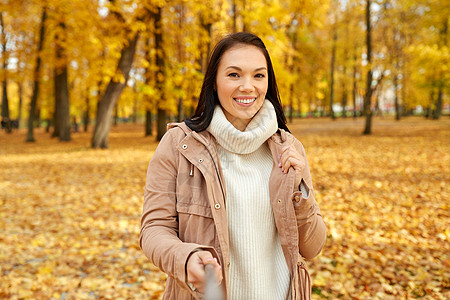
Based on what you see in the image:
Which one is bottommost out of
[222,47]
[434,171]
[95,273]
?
[95,273]

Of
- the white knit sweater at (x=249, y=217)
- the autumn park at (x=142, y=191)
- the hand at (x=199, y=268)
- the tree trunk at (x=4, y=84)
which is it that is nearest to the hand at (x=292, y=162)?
the white knit sweater at (x=249, y=217)

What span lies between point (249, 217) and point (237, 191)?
0.13 metres

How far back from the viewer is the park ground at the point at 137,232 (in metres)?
3.91

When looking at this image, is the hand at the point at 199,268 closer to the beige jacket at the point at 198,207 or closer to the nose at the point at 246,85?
the beige jacket at the point at 198,207

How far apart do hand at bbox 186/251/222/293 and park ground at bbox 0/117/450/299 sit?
282 cm

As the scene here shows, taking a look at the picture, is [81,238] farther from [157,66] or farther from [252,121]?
[157,66]

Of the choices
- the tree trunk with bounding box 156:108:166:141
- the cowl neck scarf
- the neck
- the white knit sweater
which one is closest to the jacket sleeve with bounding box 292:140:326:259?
the white knit sweater

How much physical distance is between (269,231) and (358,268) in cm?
316

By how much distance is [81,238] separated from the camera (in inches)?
209

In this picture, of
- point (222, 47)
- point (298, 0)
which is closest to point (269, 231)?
point (222, 47)

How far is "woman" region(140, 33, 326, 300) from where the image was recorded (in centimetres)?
152

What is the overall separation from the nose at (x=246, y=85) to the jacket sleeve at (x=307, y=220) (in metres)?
0.46

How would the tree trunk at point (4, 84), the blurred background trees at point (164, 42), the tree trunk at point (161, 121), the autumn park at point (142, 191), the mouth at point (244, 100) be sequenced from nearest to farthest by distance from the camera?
1. the mouth at point (244, 100)
2. the autumn park at point (142, 191)
3. the blurred background trees at point (164, 42)
4. the tree trunk at point (161, 121)
5. the tree trunk at point (4, 84)

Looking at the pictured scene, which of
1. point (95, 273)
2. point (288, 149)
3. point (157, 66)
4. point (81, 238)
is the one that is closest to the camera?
point (288, 149)
